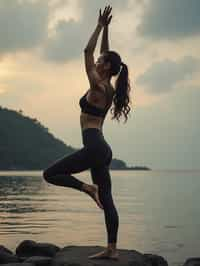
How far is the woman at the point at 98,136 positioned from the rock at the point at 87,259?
25.1 inches

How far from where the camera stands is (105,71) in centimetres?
824

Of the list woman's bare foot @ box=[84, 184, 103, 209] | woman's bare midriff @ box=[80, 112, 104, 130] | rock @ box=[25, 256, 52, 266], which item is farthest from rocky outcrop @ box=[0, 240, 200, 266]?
woman's bare midriff @ box=[80, 112, 104, 130]

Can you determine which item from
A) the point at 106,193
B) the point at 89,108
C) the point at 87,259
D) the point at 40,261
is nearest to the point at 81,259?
the point at 87,259

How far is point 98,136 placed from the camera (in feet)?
27.2

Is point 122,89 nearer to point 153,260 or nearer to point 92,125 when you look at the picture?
point 92,125

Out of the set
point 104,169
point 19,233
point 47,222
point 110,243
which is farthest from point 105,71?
point 47,222

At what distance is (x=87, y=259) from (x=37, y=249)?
4.96 metres

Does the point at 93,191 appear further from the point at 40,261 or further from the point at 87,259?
the point at 40,261

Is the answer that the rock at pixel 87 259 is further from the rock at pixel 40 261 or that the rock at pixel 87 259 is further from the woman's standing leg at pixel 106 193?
the rock at pixel 40 261

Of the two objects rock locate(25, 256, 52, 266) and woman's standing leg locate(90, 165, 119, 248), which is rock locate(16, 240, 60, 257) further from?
woman's standing leg locate(90, 165, 119, 248)

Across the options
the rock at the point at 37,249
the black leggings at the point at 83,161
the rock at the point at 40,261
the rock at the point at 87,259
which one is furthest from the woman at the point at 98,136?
the rock at the point at 37,249

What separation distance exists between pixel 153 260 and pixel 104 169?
19.8 feet

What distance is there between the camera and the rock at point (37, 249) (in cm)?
1354

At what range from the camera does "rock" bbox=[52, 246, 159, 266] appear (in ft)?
28.7
